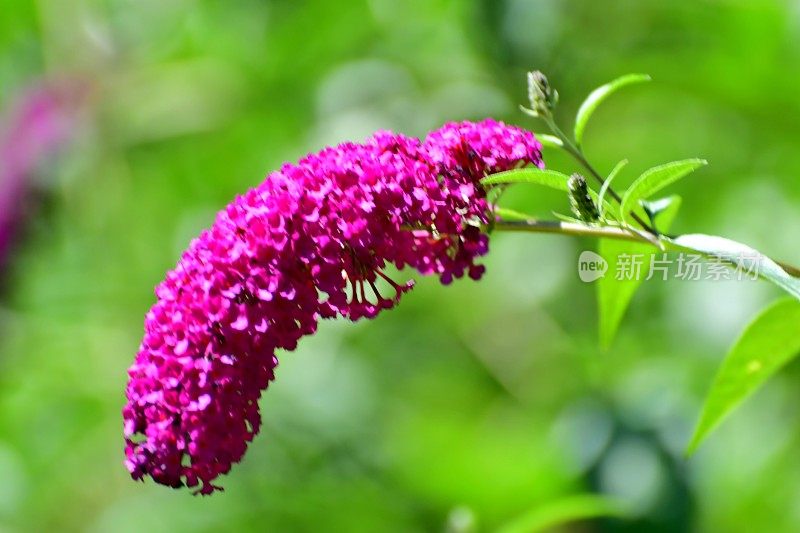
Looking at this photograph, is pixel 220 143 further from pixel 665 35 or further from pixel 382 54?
pixel 665 35

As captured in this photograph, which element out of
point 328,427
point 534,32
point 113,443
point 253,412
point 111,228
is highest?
point 111,228

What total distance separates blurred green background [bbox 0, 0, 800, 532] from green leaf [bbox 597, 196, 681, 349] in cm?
100

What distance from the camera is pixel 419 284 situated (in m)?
3.63

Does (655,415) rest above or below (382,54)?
below

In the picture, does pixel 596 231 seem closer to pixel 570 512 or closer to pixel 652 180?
pixel 652 180

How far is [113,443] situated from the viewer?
3693 mm

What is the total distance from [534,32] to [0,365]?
7.26ft

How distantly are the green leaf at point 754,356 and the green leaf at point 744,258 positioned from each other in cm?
24

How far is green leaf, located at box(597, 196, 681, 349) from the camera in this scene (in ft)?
5.65

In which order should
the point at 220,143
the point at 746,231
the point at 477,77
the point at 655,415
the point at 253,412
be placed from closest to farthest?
1. the point at 253,412
2. the point at 655,415
3. the point at 746,231
4. the point at 477,77
5. the point at 220,143

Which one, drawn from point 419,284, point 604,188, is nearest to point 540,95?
point 604,188

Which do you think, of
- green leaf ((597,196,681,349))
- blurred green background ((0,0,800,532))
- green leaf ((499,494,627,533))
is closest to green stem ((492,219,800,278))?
green leaf ((597,196,681,349))

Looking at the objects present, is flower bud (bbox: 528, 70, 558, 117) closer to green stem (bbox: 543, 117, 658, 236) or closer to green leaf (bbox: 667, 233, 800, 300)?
green stem (bbox: 543, 117, 658, 236)

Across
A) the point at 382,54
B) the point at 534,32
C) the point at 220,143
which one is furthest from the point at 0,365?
the point at 534,32
